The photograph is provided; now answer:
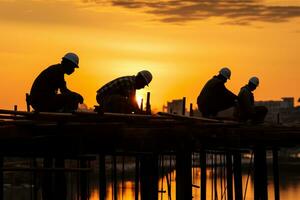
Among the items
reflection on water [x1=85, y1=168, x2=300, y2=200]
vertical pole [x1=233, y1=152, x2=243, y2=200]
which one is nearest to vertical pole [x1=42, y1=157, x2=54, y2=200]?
vertical pole [x1=233, y1=152, x2=243, y2=200]

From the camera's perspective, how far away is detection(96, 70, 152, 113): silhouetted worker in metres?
16.4

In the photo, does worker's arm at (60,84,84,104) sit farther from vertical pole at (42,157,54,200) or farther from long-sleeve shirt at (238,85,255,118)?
long-sleeve shirt at (238,85,255,118)

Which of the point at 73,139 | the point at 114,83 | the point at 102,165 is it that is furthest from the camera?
the point at 102,165

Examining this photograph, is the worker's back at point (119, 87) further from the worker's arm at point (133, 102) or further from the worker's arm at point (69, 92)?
the worker's arm at point (69, 92)

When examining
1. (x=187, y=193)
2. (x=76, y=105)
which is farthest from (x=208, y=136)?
(x=76, y=105)

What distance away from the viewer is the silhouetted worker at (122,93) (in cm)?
1644

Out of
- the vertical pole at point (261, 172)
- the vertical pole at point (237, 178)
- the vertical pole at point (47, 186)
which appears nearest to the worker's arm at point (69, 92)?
the vertical pole at point (47, 186)

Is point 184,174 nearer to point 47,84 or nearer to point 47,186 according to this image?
point 47,186

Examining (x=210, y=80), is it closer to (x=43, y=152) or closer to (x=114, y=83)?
(x=114, y=83)

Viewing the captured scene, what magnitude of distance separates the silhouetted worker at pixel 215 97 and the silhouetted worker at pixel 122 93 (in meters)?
3.88

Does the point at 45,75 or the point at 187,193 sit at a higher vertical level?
the point at 45,75

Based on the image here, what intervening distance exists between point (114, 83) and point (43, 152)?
9.54ft

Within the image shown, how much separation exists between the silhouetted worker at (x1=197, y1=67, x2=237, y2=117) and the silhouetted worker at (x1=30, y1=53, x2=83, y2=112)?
18.2ft

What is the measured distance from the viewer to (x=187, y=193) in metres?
17.4
